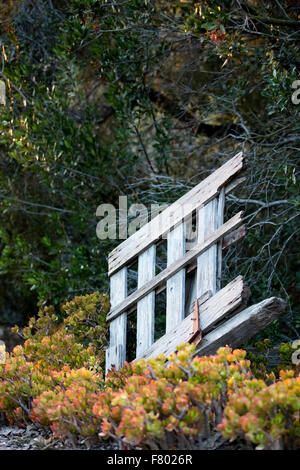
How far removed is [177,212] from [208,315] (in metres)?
0.67

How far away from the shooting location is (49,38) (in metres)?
6.07

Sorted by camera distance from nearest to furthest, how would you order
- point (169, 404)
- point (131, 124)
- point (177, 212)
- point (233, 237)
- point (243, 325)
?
1. point (169, 404)
2. point (243, 325)
3. point (233, 237)
4. point (177, 212)
5. point (131, 124)

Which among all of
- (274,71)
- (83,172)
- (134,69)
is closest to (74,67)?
(134,69)

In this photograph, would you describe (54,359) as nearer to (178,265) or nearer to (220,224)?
(178,265)

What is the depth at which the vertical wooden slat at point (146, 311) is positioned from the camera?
11.6 ft

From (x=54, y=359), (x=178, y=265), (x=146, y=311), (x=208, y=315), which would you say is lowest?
(x=54, y=359)

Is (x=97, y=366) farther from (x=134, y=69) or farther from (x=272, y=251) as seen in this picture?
(x=134, y=69)

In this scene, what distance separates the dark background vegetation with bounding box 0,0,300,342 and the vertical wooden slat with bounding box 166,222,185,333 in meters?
1.19

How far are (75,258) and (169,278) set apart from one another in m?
2.14

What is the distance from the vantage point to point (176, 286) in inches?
136

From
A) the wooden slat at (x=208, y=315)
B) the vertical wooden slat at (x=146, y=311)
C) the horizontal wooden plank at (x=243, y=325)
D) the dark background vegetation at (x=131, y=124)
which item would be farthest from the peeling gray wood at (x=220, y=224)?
the dark background vegetation at (x=131, y=124)

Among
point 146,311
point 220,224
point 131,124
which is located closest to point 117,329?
point 146,311

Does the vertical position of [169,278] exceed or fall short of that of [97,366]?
it exceeds it

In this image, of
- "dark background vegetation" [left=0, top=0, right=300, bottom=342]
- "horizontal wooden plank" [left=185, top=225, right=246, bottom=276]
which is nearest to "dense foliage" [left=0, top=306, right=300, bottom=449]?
"horizontal wooden plank" [left=185, top=225, right=246, bottom=276]
